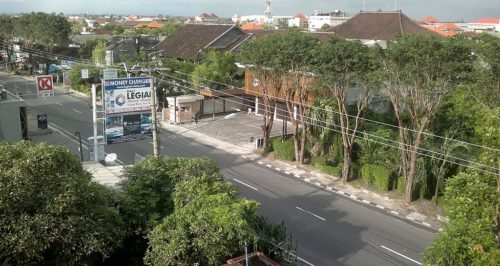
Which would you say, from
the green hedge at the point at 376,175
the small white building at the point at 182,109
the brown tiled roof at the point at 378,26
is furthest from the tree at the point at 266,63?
the brown tiled roof at the point at 378,26

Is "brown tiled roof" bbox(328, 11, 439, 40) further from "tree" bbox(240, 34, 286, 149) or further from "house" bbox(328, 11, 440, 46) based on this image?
"tree" bbox(240, 34, 286, 149)

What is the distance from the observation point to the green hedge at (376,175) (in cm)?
2664

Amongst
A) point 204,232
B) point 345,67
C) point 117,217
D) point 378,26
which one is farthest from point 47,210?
point 378,26

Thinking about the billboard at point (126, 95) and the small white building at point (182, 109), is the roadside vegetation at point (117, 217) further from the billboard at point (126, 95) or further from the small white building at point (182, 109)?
the small white building at point (182, 109)

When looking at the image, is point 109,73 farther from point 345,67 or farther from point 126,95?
point 345,67

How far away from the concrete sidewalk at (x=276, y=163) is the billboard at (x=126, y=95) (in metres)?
10.4

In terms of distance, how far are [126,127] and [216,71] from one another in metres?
21.8

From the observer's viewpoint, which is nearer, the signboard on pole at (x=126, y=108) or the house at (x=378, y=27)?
the signboard on pole at (x=126, y=108)

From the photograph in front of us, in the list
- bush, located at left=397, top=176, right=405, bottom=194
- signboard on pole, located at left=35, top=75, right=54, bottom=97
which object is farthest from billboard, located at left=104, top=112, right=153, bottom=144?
signboard on pole, located at left=35, top=75, right=54, bottom=97

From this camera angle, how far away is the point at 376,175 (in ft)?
88.7

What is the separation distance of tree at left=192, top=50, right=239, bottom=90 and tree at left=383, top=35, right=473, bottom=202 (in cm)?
2231

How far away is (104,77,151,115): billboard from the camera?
78.7 ft

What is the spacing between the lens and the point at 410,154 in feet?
83.7

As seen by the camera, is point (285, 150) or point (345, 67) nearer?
point (345, 67)
